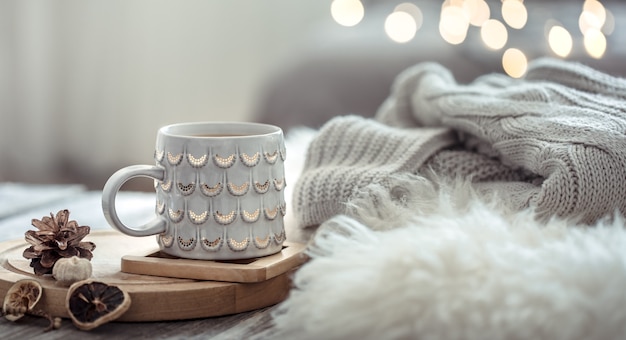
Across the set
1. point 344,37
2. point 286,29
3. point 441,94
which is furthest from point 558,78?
point 286,29

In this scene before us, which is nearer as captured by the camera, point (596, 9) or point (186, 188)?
point (186, 188)

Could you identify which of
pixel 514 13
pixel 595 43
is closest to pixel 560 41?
pixel 595 43

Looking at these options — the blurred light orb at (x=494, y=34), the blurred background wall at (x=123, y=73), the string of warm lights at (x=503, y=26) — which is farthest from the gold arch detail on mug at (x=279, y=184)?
the blurred background wall at (x=123, y=73)

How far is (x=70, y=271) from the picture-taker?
0.57 meters

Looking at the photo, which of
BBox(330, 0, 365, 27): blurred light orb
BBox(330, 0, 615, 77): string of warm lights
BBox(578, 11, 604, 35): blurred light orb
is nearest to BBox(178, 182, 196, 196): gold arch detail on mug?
BBox(330, 0, 615, 77): string of warm lights

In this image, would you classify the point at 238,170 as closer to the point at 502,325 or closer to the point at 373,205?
the point at 373,205

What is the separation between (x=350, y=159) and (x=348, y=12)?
1.75m

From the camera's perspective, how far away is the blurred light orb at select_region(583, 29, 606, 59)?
1.51m

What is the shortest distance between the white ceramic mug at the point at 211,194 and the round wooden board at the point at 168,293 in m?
0.04

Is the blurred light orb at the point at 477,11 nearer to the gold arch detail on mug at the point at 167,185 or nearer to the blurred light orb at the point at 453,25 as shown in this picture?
the blurred light orb at the point at 453,25

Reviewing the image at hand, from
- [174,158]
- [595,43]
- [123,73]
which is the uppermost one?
[595,43]

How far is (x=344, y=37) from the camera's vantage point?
5.84 feet

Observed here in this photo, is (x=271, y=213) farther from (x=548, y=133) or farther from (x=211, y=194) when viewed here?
(x=548, y=133)

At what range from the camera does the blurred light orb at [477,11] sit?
5.93 feet
